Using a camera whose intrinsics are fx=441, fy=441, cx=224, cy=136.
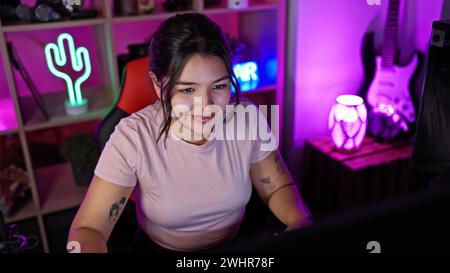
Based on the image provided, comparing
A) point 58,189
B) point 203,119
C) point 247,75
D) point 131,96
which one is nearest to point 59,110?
point 58,189

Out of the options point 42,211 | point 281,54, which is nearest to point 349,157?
point 281,54

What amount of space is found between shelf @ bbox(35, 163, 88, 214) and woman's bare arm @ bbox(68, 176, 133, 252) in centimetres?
94

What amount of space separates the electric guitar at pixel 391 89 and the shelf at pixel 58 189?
1485 mm

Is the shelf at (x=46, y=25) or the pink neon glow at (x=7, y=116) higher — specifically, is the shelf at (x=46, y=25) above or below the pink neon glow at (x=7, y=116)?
above

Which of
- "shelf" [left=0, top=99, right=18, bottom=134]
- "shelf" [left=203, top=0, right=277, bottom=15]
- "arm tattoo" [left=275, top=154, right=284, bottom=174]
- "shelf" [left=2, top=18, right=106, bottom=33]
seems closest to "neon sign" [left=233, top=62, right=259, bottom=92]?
"shelf" [left=203, top=0, right=277, bottom=15]

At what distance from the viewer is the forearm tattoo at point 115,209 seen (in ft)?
3.98

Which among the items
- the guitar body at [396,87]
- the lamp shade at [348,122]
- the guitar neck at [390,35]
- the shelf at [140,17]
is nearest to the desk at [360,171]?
the lamp shade at [348,122]

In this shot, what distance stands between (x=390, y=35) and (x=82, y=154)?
1527mm

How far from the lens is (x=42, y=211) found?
2.04m

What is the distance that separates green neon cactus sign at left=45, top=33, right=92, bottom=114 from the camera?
1812 millimetres

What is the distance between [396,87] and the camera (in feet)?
6.75

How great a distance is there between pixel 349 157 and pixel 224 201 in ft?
3.25

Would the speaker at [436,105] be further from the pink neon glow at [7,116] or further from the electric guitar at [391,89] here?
the pink neon glow at [7,116]
